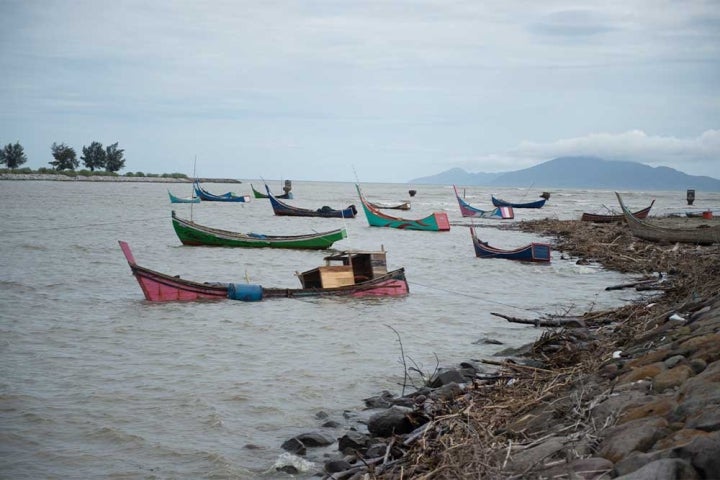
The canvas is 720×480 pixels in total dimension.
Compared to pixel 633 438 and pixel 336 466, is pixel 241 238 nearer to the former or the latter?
pixel 336 466

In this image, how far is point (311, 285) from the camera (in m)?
16.3

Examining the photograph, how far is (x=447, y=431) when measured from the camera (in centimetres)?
566

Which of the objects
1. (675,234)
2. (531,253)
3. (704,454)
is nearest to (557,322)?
(704,454)

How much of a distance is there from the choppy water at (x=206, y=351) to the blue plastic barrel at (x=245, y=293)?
287 millimetres

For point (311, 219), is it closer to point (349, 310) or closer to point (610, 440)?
point (349, 310)

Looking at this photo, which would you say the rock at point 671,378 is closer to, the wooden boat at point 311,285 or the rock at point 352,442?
the rock at point 352,442

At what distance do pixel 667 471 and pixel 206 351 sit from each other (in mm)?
8899

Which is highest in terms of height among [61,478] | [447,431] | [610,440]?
[610,440]

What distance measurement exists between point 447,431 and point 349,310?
9.26 metres

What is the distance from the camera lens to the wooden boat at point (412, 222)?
120ft

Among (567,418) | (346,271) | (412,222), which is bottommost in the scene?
(346,271)

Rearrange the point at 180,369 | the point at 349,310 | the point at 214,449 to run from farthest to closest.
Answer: the point at 349,310 → the point at 180,369 → the point at 214,449

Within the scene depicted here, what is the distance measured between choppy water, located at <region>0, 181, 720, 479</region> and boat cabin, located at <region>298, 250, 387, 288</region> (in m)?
0.63

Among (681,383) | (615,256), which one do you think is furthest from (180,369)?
(615,256)
